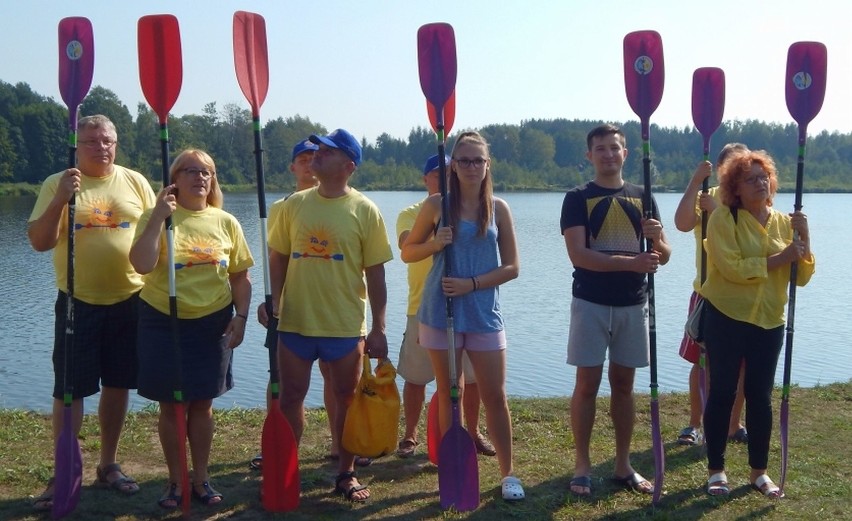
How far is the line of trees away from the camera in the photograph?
50.4 metres

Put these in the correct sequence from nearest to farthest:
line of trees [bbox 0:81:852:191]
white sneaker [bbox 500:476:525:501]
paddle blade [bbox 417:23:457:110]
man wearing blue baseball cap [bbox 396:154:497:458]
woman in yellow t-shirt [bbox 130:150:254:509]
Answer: woman in yellow t-shirt [bbox 130:150:254:509] < white sneaker [bbox 500:476:525:501] < paddle blade [bbox 417:23:457:110] < man wearing blue baseball cap [bbox 396:154:497:458] < line of trees [bbox 0:81:852:191]

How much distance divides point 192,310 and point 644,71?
2754 millimetres

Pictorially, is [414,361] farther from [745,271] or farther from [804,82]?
[804,82]

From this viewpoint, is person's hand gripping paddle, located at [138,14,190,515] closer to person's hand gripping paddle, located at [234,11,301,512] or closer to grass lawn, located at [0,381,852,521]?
person's hand gripping paddle, located at [234,11,301,512]

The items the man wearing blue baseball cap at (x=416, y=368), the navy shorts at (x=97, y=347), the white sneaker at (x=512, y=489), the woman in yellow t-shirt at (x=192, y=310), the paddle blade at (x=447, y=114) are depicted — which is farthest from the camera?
the man wearing blue baseball cap at (x=416, y=368)

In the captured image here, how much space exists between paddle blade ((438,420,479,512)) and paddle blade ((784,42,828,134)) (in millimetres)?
2766

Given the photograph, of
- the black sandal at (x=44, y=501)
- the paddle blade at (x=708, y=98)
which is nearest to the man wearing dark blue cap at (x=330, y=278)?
the black sandal at (x=44, y=501)

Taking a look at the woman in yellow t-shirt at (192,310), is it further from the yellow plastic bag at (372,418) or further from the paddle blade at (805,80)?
the paddle blade at (805,80)

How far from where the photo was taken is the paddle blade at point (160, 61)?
4.39 metres

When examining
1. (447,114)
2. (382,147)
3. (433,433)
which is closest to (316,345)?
(433,433)

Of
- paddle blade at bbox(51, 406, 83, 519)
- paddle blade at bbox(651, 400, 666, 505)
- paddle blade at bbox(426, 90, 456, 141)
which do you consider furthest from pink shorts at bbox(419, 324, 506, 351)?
paddle blade at bbox(51, 406, 83, 519)

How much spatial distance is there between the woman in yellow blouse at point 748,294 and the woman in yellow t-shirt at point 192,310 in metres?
2.47

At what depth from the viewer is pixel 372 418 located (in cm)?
457

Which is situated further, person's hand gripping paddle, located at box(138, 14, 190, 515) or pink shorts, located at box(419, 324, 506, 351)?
pink shorts, located at box(419, 324, 506, 351)
